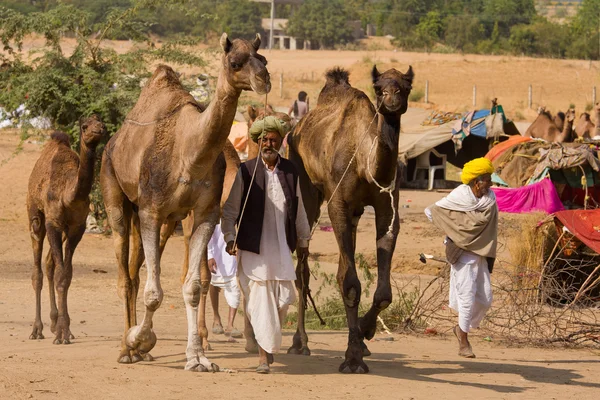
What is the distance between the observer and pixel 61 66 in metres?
17.1

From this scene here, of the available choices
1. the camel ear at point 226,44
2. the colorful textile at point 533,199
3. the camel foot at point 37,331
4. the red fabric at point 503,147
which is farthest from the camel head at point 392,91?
the red fabric at point 503,147

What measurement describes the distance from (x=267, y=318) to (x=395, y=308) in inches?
153

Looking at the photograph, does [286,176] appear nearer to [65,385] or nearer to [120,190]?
[120,190]

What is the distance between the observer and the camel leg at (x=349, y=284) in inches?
320

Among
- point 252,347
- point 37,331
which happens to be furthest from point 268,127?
point 37,331

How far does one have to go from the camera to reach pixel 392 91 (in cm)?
789

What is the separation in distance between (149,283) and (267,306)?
2.97ft

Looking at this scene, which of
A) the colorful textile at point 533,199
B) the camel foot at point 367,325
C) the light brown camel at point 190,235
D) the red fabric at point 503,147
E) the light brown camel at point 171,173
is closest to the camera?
the light brown camel at point 171,173

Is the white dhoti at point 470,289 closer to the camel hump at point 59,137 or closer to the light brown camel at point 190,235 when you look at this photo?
the light brown camel at point 190,235

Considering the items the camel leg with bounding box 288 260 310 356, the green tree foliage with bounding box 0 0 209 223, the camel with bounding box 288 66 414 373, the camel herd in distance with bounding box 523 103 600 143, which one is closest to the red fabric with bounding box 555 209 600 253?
the camel with bounding box 288 66 414 373

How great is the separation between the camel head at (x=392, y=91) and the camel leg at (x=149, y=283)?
6.24 feet

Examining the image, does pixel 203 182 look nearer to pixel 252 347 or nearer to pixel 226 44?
pixel 226 44

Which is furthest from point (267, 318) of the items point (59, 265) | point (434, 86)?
point (434, 86)

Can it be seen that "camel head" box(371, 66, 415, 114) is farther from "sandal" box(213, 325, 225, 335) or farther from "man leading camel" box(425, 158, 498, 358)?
"sandal" box(213, 325, 225, 335)
